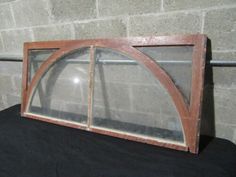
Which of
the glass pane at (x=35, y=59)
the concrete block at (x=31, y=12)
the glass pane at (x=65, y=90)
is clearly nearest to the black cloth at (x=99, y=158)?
the glass pane at (x=65, y=90)

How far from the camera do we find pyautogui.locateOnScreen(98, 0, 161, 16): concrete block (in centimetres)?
112

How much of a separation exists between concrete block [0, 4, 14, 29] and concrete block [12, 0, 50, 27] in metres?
0.07

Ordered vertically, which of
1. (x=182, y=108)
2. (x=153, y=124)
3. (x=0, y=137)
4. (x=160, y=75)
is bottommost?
(x=0, y=137)

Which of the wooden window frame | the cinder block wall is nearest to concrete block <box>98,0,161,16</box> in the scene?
the cinder block wall

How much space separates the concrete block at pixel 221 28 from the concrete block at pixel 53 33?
86 centimetres

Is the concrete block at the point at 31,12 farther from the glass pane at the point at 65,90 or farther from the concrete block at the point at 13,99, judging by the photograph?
the concrete block at the point at 13,99

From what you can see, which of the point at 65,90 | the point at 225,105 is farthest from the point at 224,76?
the point at 65,90

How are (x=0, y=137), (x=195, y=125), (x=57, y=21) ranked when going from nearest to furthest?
(x=195, y=125) → (x=0, y=137) → (x=57, y=21)

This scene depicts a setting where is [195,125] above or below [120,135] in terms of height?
above

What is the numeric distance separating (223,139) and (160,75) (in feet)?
1.67

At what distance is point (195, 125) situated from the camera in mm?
970

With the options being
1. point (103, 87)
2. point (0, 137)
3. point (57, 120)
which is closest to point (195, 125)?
point (103, 87)

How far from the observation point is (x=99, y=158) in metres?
0.99

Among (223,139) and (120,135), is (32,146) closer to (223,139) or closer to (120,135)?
(120,135)
